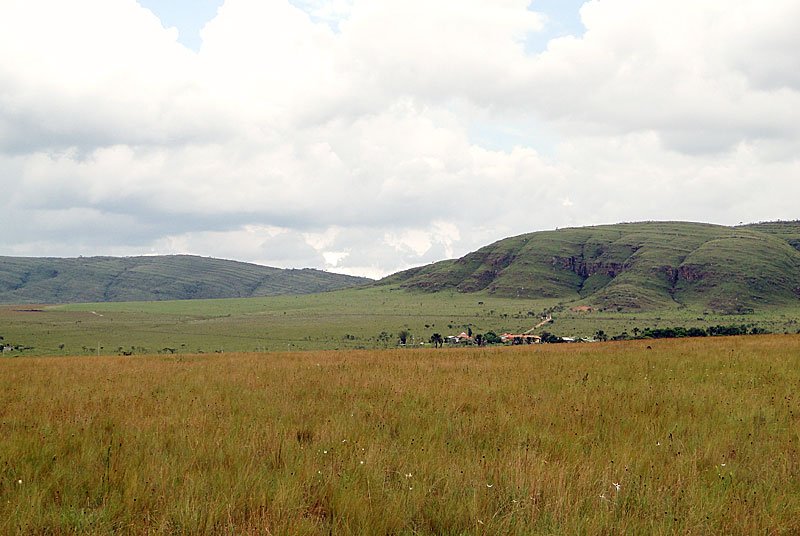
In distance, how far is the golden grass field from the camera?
4.92m

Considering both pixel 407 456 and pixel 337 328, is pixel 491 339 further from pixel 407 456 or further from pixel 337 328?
pixel 407 456

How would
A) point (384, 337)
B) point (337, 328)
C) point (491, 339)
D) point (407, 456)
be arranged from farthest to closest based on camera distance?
point (337, 328) → point (384, 337) → point (491, 339) → point (407, 456)

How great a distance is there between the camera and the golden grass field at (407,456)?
194 inches

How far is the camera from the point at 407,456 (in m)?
6.60

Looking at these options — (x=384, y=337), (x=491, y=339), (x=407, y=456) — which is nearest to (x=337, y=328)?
(x=384, y=337)

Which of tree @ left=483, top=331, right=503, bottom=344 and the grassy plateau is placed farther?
the grassy plateau

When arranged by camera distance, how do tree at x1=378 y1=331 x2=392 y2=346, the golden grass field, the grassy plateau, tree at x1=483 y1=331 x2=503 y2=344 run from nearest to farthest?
the golden grass field → tree at x1=483 y1=331 x2=503 y2=344 → the grassy plateau → tree at x1=378 y1=331 x2=392 y2=346

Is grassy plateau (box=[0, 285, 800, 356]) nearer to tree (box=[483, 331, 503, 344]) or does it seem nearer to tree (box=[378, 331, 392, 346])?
tree (box=[378, 331, 392, 346])

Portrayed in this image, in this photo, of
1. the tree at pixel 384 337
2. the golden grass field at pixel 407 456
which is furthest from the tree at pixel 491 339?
the golden grass field at pixel 407 456

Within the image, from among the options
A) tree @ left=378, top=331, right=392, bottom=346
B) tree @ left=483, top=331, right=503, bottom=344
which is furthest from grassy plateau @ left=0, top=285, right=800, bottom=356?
tree @ left=483, top=331, right=503, bottom=344

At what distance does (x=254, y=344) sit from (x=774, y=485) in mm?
122058

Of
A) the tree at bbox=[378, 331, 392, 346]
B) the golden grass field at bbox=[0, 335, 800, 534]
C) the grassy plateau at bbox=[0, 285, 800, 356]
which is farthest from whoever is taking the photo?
the tree at bbox=[378, 331, 392, 346]

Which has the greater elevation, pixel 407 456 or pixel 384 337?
pixel 407 456

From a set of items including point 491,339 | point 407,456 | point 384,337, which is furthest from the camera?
point 384,337
